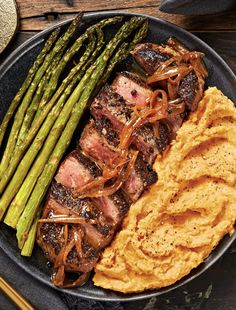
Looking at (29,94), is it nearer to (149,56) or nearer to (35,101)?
(35,101)

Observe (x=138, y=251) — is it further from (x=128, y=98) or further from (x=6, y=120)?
(x=6, y=120)

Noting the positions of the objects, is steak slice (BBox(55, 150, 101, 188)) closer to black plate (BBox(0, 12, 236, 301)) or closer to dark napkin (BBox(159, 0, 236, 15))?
black plate (BBox(0, 12, 236, 301))

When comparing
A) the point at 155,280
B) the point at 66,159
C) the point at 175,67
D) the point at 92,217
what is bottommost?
the point at 155,280

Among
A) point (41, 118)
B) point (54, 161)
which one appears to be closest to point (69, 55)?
point (41, 118)

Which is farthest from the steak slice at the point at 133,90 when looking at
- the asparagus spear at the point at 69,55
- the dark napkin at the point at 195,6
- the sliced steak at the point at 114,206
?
the sliced steak at the point at 114,206

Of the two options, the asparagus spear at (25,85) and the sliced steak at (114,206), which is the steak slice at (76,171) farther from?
the asparagus spear at (25,85)

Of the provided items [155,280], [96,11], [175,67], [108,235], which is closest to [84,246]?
[108,235]
